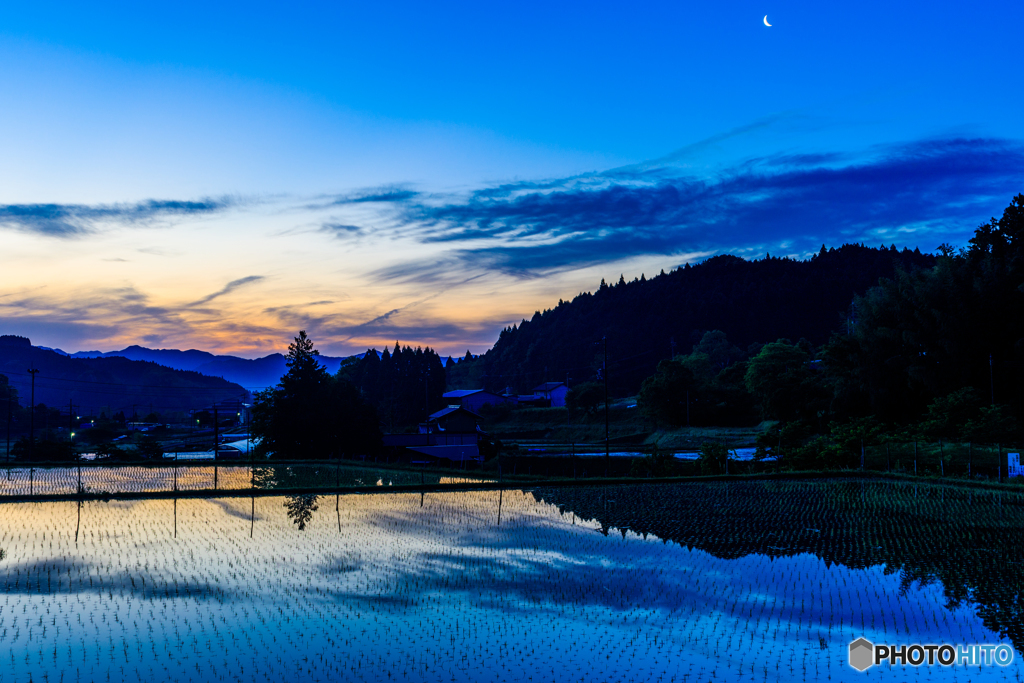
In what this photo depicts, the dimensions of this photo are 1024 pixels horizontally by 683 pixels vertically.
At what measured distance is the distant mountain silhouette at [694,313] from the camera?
11494cm

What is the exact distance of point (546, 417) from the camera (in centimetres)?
7981

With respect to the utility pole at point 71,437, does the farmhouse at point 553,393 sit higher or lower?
higher


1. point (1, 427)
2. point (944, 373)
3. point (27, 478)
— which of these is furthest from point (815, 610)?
point (1, 427)

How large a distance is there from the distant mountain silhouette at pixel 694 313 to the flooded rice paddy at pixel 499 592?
8878 cm

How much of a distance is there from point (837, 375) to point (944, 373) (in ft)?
24.9

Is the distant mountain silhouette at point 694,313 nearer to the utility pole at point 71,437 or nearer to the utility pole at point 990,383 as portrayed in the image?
the utility pole at point 71,437

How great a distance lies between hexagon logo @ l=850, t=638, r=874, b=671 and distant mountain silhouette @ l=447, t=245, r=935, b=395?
9625 centimetres

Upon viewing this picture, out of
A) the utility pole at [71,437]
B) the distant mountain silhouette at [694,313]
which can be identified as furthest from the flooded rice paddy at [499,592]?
the distant mountain silhouette at [694,313]

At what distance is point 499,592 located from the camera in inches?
438

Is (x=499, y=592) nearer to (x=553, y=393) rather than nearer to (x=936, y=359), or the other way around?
(x=936, y=359)

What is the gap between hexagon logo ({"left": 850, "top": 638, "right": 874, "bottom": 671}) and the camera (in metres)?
8.10

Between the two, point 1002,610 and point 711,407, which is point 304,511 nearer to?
point 1002,610

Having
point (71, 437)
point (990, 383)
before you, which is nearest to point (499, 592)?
point (990, 383)

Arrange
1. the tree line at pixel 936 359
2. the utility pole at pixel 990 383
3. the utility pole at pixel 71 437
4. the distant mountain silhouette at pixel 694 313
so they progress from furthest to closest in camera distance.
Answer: the distant mountain silhouette at pixel 694 313 < the utility pole at pixel 71 437 < the utility pole at pixel 990 383 < the tree line at pixel 936 359
